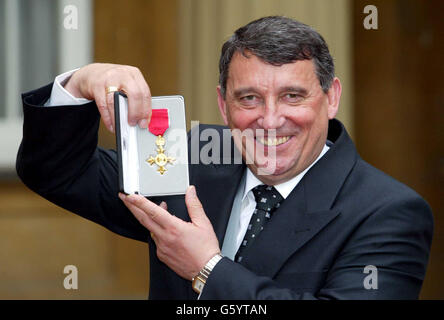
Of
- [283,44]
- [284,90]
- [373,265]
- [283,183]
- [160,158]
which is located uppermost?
[283,44]

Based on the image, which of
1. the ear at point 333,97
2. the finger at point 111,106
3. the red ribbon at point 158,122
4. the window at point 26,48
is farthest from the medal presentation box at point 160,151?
the window at point 26,48

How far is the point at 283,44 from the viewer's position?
8.41ft

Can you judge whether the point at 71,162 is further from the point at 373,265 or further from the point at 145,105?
the point at 373,265

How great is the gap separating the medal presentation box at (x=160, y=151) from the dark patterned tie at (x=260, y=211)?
0.35 m

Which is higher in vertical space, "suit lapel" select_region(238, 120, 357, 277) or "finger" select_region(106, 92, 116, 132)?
"finger" select_region(106, 92, 116, 132)

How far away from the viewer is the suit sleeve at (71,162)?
271cm

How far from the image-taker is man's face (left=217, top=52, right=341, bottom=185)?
2580 mm

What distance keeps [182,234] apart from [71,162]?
726 mm

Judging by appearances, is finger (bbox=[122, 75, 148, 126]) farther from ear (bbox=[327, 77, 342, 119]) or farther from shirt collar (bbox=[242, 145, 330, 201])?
ear (bbox=[327, 77, 342, 119])

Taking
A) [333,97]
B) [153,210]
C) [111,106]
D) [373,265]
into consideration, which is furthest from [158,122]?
[373,265]

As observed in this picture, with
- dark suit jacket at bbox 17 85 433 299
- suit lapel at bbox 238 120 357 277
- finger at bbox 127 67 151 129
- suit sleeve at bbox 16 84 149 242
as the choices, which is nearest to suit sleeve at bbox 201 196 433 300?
dark suit jacket at bbox 17 85 433 299

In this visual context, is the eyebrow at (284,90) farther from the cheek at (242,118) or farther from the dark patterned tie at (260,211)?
the dark patterned tie at (260,211)

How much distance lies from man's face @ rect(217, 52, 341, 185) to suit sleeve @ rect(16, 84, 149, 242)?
23.2 inches

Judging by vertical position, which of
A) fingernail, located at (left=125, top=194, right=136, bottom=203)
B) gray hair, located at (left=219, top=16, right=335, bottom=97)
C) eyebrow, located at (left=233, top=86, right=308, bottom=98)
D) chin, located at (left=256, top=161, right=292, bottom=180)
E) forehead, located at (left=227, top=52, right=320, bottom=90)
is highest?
gray hair, located at (left=219, top=16, right=335, bottom=97)
